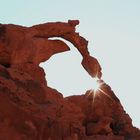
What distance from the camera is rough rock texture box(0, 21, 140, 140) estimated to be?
1907 cm

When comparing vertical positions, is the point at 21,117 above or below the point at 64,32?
below

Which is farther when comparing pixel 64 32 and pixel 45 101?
pixel 64 32

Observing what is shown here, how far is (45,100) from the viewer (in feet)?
75.5

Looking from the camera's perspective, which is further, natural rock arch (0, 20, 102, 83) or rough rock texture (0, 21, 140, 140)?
natural rock arch (0, 20, 102, 83)

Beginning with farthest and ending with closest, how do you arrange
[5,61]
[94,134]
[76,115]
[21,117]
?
1. [94,134]
2. [5,61]
3. [76,115]
4. [21,117]

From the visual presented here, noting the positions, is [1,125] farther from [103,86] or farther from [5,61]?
[103,86]

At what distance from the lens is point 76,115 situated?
Result: 963 inches

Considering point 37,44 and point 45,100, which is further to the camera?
point 37,44

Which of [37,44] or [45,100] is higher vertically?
[37,44]

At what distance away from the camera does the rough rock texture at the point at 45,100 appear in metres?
19.1

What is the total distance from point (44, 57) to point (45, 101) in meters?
9.42

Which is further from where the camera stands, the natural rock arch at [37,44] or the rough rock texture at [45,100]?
the natural rock arch at [37,44]

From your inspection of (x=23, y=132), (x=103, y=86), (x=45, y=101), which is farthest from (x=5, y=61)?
(x=103, y=86)

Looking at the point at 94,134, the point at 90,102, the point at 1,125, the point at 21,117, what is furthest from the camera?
the point at 90,102
